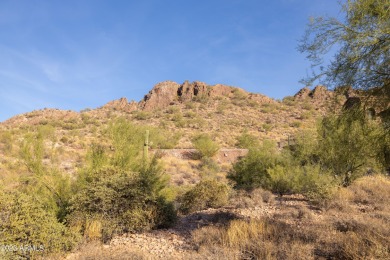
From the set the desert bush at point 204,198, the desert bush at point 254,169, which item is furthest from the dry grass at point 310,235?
the desert bush at point 254,169

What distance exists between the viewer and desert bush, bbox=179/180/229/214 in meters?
11.6

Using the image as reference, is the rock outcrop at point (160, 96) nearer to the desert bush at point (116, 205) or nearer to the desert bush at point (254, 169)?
the desert bush at point (254, 169)

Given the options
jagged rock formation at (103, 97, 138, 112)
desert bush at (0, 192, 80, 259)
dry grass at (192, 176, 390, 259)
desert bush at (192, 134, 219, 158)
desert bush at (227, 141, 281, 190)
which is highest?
jagged rock formation at (103, 97, 138, 112)

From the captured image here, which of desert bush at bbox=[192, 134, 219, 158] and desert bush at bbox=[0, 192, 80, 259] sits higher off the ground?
desert bush at bbox=[192, 134, 219, 158]

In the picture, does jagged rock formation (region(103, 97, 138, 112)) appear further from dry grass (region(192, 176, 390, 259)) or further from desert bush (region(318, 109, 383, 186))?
dry grass (region(192, 176, 390, 259))

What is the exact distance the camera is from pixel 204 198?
1166cm

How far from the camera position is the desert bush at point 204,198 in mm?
11578

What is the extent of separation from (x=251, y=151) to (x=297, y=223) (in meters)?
8.68

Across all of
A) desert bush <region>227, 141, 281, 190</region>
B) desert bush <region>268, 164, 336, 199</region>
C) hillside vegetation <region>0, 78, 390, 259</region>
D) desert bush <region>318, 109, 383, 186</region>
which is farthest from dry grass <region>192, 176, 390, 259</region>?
desert bush <region>227, 141, 281, 190</region>

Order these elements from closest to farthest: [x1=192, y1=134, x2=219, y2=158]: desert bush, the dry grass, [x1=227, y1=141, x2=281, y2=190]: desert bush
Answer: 1. the dry grass
2. [x1=227, y1=141, x2=281, y2=190]: desert bush
3. [x1=192, y1=134, x2=219, y2=158]: desert bush

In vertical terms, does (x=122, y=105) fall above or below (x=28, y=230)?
above

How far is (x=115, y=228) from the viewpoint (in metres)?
7.89

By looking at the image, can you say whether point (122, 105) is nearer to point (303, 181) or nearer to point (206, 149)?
point (206, 149)

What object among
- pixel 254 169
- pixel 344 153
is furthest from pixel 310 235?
pixel 254 169
